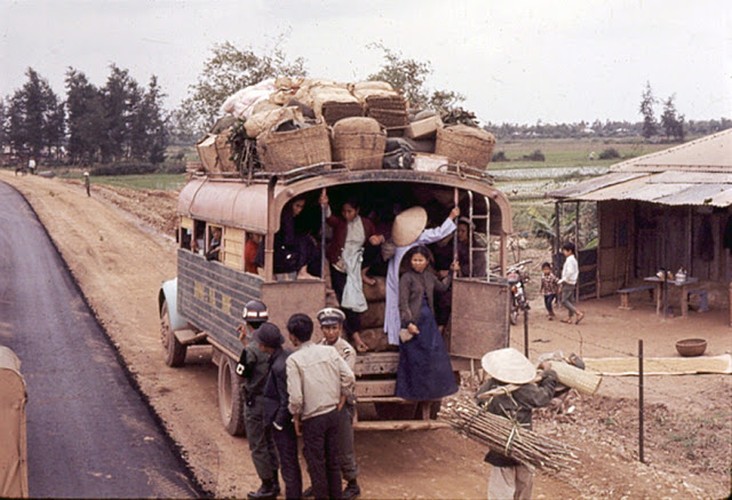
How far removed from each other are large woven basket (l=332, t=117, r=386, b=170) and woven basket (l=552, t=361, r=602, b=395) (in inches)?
114

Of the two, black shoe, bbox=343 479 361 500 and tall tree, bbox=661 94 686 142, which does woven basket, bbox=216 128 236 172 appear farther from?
tall tree, bbox=661 94 686 142

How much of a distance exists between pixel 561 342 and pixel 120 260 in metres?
13.6

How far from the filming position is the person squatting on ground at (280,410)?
8.02 m

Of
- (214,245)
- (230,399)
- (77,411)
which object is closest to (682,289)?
(214,245)

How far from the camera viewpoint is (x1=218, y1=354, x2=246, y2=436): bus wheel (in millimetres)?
10508

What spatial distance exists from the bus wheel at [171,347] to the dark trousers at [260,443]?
19.0ft

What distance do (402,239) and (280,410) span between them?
2.92 m

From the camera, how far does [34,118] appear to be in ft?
244

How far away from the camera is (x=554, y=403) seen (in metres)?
13.1

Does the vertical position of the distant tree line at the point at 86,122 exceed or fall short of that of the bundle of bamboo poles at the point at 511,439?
it exceeds it

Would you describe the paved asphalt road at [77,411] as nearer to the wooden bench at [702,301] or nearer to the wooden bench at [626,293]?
the wooden bench at [626,293]

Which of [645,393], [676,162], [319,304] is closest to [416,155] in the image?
[319,304]

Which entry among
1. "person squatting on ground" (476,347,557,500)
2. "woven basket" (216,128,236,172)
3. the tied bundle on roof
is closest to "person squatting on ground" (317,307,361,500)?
"person squatting on ground" (476,347,557,500)

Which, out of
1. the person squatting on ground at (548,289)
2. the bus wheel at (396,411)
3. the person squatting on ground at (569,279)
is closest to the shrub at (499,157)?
the person squatting on ground at (548,289)
